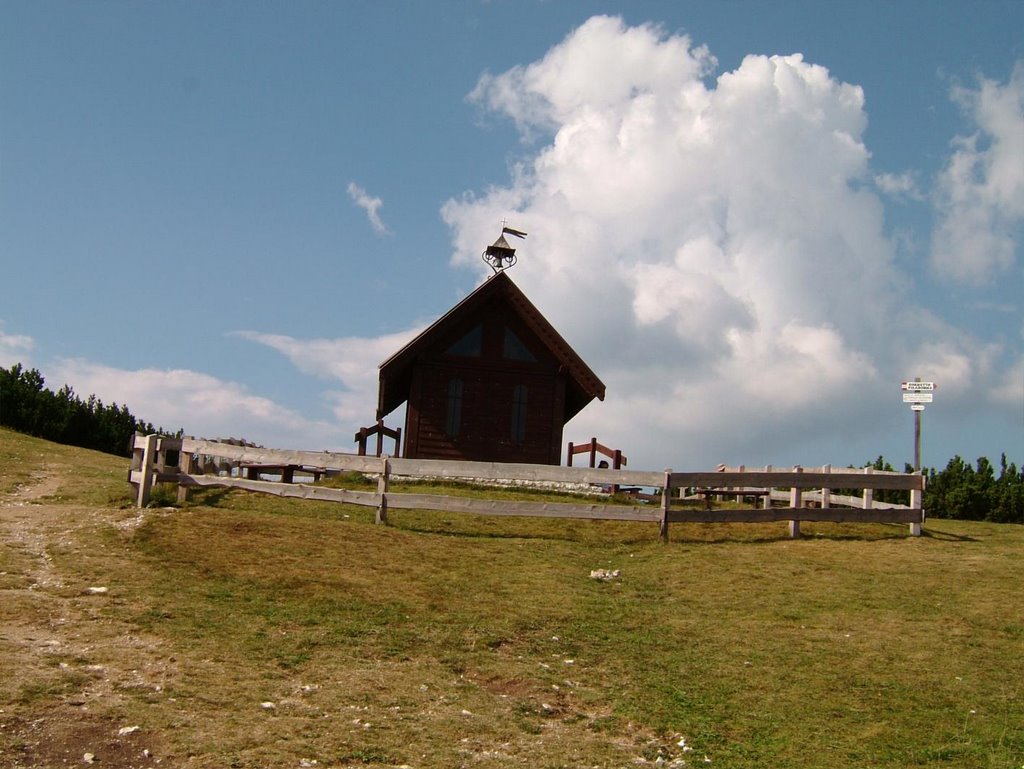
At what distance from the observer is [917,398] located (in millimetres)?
24766

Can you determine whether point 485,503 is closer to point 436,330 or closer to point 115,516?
point 115,516

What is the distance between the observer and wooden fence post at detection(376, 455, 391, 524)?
61.2 ft

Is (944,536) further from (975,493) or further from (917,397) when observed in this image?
(975,493)

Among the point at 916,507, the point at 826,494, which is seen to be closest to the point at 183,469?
the point at 826,494

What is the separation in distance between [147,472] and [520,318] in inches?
541

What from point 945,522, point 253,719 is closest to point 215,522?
point 253,719

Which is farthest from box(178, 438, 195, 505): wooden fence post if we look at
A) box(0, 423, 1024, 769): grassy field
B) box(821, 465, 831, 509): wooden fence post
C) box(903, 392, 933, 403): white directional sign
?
box(903, 392, 933, 403): white directional sign

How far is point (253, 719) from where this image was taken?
8516 mm

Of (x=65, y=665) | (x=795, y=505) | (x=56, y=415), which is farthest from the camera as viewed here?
(x=56, y=415)

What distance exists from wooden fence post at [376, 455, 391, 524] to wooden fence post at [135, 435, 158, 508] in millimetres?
4348

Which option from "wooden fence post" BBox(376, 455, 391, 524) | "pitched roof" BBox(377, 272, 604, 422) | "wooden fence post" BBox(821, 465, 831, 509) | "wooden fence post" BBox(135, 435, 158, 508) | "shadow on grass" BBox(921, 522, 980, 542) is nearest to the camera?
"wooden fence post" BBox(135, 435, 158, 508)

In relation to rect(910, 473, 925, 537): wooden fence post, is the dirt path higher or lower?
lower

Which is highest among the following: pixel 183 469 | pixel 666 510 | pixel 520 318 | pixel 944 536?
pixel 520 318

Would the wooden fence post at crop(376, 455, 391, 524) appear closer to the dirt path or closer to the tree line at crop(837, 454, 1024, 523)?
the dirt path
